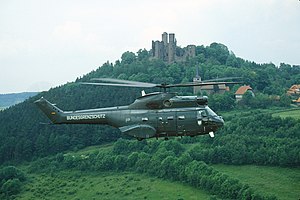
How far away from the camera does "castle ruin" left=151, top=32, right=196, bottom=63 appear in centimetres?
12050

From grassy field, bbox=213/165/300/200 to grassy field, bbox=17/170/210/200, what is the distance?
23.3 ft

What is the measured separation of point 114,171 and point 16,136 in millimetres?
23547

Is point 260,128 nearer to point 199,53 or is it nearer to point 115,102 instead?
point 115,102

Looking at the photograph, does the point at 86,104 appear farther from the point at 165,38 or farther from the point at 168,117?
the point at 168,117

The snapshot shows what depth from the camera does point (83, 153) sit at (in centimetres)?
7262

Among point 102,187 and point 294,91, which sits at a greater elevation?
point 294,91

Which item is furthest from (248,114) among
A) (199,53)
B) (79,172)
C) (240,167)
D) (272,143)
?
(199,53)

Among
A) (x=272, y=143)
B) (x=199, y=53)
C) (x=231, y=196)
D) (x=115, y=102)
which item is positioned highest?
(x=199, y=53)

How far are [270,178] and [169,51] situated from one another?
69506mm

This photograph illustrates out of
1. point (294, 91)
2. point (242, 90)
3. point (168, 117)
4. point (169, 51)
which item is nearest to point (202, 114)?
point (168, 117)

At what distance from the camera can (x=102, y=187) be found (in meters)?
56.6

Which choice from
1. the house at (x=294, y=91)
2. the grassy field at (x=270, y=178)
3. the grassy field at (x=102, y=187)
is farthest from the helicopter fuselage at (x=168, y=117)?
the house at (x=294, y=91)

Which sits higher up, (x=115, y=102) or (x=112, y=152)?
(x=115, y=102)

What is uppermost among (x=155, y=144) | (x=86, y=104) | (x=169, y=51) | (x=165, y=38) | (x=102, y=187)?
(x=165, y=38)
